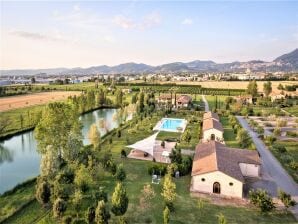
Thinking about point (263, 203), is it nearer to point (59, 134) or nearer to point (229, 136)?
point (59, 134)

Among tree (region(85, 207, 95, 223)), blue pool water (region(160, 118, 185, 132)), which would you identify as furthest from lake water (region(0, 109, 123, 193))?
tree (region(85, 207, 95, 223))

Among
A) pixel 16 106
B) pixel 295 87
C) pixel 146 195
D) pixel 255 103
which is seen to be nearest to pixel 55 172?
pixel 146 195

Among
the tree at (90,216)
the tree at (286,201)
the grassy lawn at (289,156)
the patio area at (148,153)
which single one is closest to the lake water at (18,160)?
the patio area at (148,153)

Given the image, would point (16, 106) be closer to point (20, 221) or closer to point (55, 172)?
point (55, 172)

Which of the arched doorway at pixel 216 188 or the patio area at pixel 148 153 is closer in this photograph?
the arched doorway at pixel 216 188

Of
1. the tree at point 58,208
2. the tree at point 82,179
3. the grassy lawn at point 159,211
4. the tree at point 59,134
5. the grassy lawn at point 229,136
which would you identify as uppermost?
the tree at point 59,134

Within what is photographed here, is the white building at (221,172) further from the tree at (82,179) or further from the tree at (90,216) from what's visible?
the tree at (90,216)
